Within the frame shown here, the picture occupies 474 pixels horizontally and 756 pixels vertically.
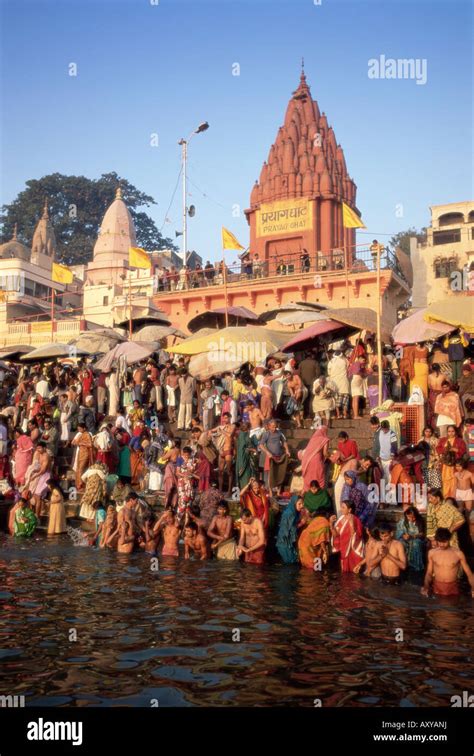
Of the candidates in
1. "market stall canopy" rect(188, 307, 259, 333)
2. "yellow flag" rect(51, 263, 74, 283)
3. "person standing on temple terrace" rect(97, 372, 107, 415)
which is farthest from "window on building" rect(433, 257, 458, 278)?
"person standing on temple terrace" rect(97, 372, 107, 415)

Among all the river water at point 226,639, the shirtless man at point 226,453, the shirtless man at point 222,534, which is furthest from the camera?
the shirtless man at point 226,453

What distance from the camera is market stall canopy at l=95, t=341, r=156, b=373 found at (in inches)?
653

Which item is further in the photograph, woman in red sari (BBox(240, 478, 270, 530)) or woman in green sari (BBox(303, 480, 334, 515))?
woman in red sari (BBox(240, 478, 270, 530))

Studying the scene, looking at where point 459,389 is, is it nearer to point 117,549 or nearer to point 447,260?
point 117,549

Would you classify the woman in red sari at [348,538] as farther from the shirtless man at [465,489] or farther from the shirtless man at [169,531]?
the shirtless man at [169,531]

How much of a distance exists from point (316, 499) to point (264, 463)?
69.7 inches

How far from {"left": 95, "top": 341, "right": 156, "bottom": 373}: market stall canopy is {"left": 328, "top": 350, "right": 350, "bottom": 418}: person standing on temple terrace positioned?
14.6 ft

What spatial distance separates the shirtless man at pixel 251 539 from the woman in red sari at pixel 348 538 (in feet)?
3.61

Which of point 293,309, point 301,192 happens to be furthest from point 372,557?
point 301,192

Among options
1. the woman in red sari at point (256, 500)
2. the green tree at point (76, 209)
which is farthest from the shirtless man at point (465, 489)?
the green tree at point (76, 209)

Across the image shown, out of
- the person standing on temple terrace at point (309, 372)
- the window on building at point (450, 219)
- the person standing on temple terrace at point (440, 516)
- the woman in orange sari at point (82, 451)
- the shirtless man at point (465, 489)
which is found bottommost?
the person standing on temple terrace at point (440, 516)

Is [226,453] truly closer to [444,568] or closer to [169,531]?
[169,531]

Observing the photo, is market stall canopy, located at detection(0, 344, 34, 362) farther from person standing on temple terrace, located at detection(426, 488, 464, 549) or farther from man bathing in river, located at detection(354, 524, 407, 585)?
person standing on temple terrace, located at detection(426, 488, 464, 549)

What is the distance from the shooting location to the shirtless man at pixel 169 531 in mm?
11141
